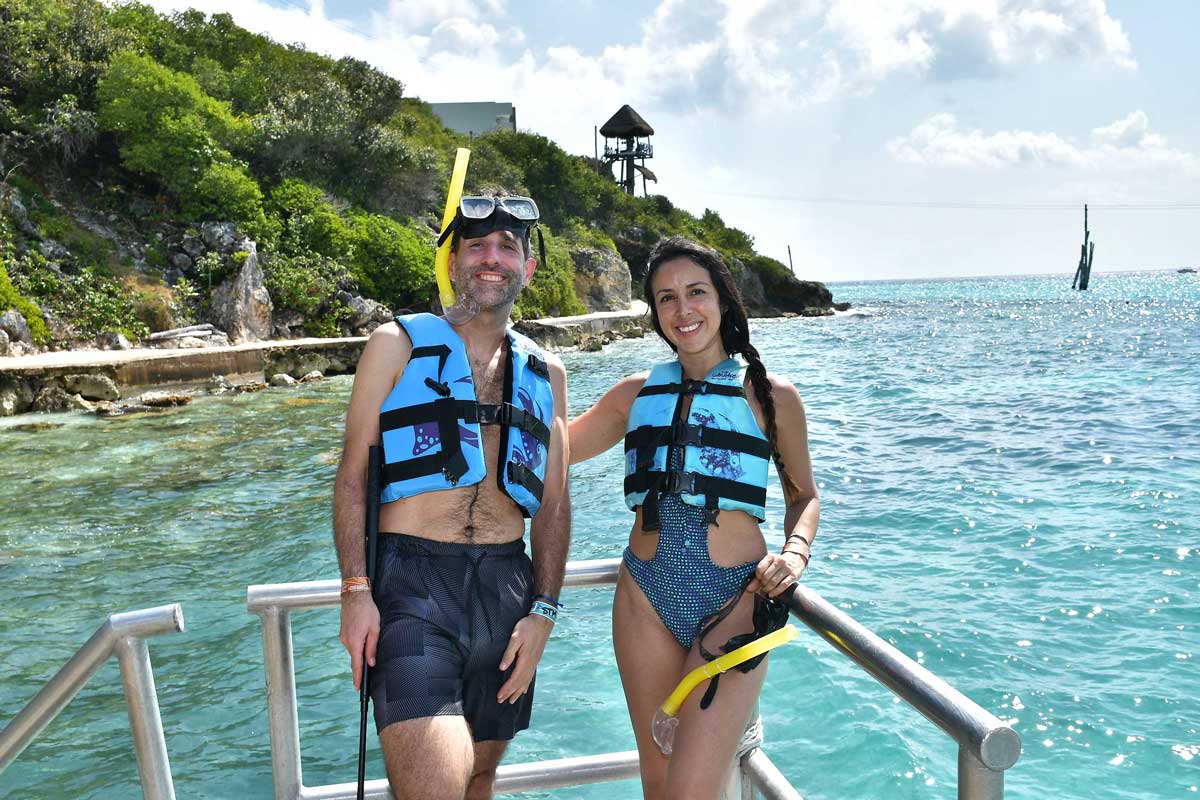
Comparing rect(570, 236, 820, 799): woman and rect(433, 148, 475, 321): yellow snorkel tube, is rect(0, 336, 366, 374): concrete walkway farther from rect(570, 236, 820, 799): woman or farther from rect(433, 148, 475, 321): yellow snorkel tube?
rect(570, 236, 820, 799): woman

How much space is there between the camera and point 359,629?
2426 mm

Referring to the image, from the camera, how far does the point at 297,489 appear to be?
1287 cm

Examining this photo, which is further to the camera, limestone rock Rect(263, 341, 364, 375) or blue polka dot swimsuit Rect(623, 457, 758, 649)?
limestone rock Rect(263, 341, 364, 375)

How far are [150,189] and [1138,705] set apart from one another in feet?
107

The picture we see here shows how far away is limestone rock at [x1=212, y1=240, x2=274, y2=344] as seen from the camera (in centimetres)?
2645

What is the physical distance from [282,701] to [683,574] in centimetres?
120

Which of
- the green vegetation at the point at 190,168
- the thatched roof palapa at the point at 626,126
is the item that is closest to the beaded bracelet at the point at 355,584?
the green vegetation at the point at 190,168

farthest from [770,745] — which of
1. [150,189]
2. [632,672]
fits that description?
[150,189]

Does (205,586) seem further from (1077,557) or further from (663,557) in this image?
(1077,557)

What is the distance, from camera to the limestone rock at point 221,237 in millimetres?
28875

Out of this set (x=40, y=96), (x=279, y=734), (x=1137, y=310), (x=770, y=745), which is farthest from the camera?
(x=1137, y=310)

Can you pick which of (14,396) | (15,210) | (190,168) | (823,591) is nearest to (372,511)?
(823,591)

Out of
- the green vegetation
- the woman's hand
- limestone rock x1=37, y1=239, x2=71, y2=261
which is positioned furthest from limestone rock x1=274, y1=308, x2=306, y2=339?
the woman's hand

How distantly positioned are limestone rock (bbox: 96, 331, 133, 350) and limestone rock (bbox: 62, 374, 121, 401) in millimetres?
4605
